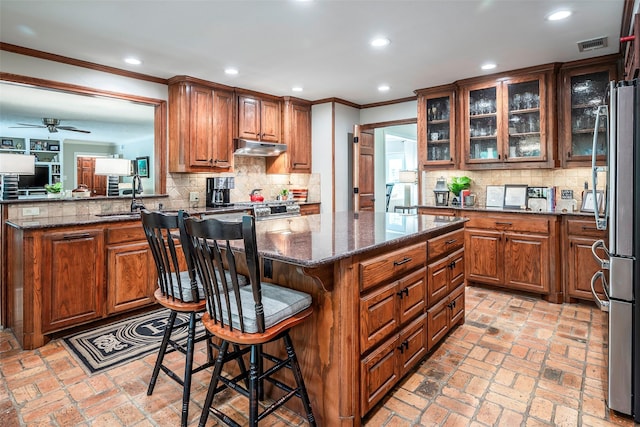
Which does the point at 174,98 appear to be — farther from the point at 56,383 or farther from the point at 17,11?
the point at 56,383

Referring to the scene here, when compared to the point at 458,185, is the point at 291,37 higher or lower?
higher

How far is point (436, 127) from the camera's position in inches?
191

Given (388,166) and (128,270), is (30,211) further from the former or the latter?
(388,166)

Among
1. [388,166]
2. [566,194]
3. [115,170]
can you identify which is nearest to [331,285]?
[115,170]

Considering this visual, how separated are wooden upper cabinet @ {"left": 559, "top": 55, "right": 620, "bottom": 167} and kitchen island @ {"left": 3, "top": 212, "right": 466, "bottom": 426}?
2.00 meters

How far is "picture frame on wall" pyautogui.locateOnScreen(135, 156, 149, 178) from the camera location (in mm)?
4250

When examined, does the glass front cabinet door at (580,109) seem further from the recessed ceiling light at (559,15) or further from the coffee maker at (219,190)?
the coffee maker at (219,190)

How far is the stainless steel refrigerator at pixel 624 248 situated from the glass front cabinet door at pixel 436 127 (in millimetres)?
2757

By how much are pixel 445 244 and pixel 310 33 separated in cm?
205

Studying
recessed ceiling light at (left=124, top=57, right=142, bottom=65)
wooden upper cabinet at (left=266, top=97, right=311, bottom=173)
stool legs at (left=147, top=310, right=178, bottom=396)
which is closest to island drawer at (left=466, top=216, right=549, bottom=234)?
wooden upper cabinet at (left=266, top=97, right=311, bottom=173)

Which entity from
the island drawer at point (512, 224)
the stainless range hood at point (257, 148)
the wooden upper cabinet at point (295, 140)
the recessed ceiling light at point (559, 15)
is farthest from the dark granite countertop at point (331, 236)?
the wooden upper cabinet at point (295, 140)

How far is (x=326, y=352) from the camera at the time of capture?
1.76 meters

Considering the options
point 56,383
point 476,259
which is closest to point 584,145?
point 476,259

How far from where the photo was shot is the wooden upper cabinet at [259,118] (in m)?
4.93
